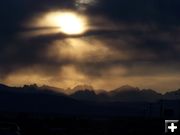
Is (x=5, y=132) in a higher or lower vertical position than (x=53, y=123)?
lower

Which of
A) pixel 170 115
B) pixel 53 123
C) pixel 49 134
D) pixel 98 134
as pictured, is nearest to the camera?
pixel 49 134

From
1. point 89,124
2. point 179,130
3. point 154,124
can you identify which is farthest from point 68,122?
point 179,130

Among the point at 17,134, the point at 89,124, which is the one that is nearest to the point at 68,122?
the point at 89,124

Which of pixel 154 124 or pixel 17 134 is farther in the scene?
pixel 154 124

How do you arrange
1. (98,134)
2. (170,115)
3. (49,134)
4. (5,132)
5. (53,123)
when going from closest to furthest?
(5,132) → (49,134) → (98,134) → (170,115) → (53,123)

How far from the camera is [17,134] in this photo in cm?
5159

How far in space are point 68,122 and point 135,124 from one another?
14133mm

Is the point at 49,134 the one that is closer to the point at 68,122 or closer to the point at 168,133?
the point at 168,133

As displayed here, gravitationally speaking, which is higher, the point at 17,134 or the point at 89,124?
the point at 89,124

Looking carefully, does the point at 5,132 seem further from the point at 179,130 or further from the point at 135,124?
the point at 135,124

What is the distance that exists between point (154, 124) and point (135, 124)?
13.2m

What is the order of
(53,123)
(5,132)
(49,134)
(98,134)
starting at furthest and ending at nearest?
(53,123) < (98,134) < (49,134) < (5,132)

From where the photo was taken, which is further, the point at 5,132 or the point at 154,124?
the point at 154,124

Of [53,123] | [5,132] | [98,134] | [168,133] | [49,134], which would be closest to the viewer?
[5,132]
